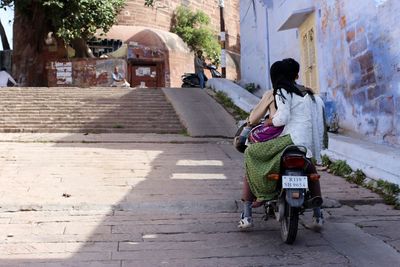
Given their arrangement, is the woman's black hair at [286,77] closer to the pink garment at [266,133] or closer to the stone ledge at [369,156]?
the pink garment at [266,133]

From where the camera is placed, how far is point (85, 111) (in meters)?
12.5

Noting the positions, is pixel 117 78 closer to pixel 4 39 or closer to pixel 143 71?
pixel 143 71

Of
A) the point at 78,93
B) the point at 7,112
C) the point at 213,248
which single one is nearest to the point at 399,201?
the point at 213,248

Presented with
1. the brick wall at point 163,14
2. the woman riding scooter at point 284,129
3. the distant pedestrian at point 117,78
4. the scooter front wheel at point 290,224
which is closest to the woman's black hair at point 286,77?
the woman riding scooter at point 284,129

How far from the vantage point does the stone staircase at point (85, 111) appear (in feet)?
37.5

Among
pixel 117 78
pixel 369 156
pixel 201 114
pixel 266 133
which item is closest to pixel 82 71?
pixel 117 78

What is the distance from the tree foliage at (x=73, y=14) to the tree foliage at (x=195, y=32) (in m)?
6.27

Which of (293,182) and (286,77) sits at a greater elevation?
(286,77)

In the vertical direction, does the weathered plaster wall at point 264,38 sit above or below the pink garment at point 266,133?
above

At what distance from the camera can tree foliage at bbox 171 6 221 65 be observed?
94.4 ft

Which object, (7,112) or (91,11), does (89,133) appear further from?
(91,11)

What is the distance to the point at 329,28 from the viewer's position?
31.4 ft

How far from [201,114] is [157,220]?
785cm

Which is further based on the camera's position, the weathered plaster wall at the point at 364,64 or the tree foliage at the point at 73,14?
the tree foliage at the point at 73,14
